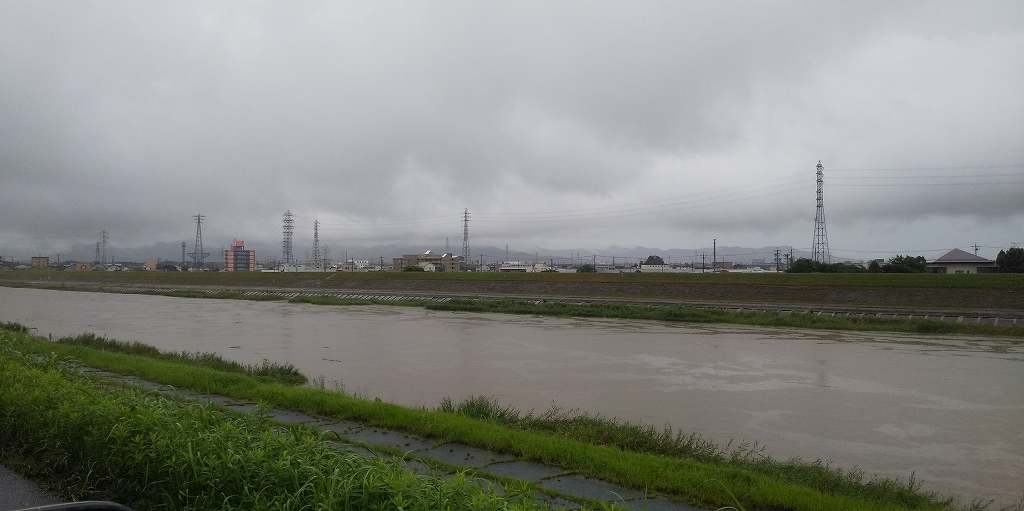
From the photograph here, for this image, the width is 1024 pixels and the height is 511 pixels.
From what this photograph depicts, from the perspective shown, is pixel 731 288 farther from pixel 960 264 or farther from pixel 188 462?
pixel 188 462

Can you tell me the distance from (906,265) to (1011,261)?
8269 millimetres

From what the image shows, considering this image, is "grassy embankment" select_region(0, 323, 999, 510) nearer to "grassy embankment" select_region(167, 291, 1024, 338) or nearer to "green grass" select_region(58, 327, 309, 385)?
"green grass" select_region(58, 327, 309, 385)

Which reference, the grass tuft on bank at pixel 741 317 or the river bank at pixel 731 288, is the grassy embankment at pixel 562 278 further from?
the grass tuft on bank at pixel 741 317

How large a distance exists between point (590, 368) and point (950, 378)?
887 cm

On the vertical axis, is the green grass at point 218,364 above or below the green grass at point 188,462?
below

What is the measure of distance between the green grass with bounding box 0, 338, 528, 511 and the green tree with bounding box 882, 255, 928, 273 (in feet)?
197

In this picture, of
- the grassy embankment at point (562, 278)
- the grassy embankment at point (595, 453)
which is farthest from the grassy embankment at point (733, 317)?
the grassy embankment at point (595, 453)

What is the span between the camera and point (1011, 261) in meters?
54.1

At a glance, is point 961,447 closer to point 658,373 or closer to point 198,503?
point 658,373

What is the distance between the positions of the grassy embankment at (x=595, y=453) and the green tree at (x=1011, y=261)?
5928 centimetres

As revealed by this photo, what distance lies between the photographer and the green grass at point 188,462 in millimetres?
3340

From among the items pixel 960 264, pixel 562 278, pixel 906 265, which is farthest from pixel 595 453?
pixel 960 264

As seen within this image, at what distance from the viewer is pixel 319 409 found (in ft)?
29.8

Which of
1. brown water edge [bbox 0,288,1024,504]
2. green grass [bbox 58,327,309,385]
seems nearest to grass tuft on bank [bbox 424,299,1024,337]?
brown water edge [bbox 0,288,1024,504]
